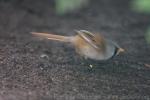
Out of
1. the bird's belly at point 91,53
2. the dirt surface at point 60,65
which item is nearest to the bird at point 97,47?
the bird's belly at point 91,53

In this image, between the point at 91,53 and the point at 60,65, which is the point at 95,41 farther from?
the point at 60,65

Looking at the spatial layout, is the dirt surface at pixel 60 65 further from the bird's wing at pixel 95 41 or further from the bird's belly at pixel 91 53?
the bird's wing at pixel 95 41

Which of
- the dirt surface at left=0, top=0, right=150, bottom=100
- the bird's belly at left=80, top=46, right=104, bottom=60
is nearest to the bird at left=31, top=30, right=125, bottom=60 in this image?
the bird's belly at left=80, top=46, right=104, bottom=60

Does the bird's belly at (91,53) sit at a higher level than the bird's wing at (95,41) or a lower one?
lower

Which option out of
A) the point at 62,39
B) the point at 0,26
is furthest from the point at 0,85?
the point at 0,26

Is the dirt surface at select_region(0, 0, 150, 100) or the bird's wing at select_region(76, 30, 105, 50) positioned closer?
the dirt surface at select_region(0, 0, 150, 100)

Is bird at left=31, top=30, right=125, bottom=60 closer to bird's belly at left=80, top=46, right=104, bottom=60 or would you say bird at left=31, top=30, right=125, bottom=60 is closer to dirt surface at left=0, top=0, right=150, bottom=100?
bird's belly at left=80, top=46, right=104, bottom=60

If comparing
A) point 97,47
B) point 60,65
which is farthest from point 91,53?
point 60,65

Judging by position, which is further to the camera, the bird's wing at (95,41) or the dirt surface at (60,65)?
the bird's wing at (95,41)

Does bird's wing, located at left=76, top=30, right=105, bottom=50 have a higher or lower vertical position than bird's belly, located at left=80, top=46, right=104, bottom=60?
higher
